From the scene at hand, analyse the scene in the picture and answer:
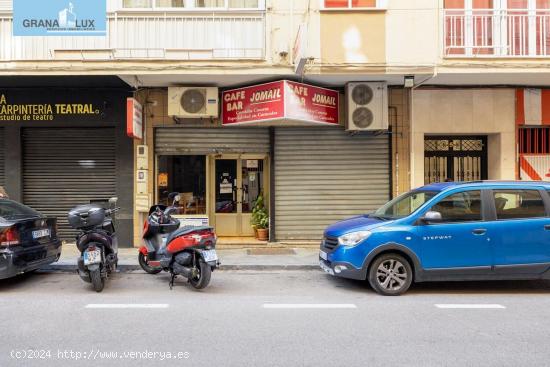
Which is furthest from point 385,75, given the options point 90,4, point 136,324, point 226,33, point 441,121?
point 136,324

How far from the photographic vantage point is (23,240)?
22.4 ft

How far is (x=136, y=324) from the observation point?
5.12 metres

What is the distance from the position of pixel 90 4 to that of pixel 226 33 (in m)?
3.01

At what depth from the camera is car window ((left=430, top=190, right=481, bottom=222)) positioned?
21.7ft

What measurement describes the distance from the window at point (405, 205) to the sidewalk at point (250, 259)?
1882 mm

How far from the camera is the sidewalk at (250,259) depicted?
8.55m

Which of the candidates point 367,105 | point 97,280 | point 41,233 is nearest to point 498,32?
point 367,105

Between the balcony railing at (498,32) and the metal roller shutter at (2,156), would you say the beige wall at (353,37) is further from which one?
the metal roller shutter at (2,156)

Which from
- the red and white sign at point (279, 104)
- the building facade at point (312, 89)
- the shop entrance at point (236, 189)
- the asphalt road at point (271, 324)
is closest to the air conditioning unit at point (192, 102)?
the building facade at point (312, 89)

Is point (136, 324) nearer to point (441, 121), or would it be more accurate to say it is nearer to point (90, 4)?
point (90, 4)

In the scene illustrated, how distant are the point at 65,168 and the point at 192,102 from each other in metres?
3.79

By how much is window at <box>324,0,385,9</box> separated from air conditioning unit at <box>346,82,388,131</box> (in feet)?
5.65

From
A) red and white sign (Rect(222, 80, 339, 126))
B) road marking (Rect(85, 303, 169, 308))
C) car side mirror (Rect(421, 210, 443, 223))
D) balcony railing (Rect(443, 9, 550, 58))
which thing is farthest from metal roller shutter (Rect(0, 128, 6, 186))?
balcony railing (Rect(443, 9, 550, 58))

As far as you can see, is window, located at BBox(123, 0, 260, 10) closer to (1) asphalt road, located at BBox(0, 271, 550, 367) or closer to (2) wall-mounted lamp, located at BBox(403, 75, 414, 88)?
(2) wall-mounted lamp, located at BBox(403, 75, 414, 88)
